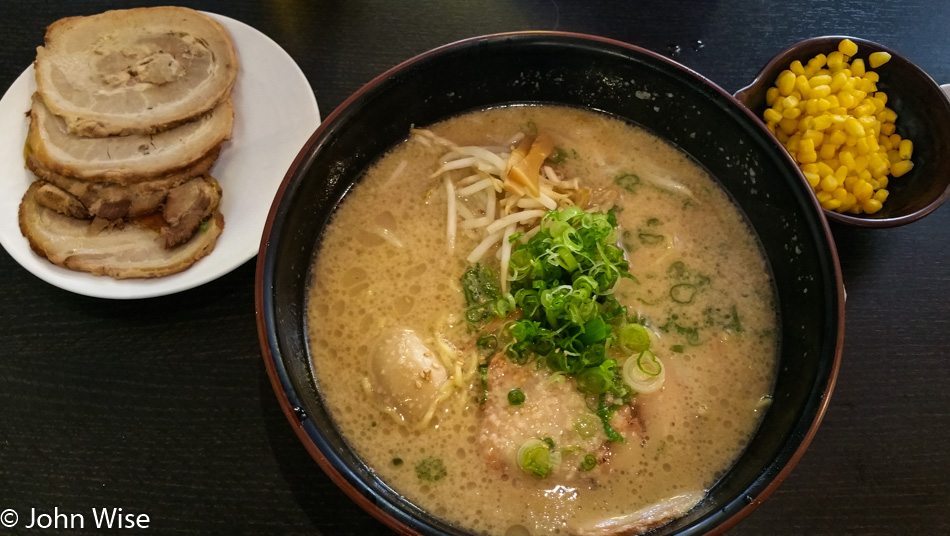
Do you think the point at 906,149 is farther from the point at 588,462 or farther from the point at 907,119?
the point at 588,462

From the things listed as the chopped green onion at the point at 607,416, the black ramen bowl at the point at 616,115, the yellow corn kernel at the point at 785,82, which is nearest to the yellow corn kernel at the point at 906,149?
the yellow corn kernel at the point at 785,82

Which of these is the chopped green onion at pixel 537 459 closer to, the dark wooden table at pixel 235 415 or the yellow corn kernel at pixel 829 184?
the dark wooden table at pixel 235 415

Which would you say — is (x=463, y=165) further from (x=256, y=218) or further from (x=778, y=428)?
(x=778, y=428)

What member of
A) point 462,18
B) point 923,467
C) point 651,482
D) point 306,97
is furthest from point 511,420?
point 462,18

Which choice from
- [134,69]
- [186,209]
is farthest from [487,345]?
[134,69]

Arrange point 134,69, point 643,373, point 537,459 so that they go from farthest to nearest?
point 134,69 < point 643,373 < point 537,459
